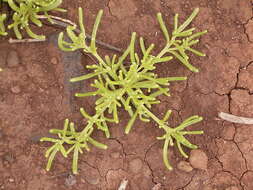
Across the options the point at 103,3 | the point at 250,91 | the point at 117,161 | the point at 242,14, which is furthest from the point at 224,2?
the point at 117,161

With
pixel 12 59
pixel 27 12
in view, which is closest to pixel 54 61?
pixel 12 59

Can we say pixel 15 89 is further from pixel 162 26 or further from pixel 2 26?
pixel 162 26

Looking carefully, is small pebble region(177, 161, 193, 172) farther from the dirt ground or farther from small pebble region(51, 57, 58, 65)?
small pebble region(51, 57, 58, 65)

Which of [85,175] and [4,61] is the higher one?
[4,61]

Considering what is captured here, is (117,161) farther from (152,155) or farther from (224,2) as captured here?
(224,2)

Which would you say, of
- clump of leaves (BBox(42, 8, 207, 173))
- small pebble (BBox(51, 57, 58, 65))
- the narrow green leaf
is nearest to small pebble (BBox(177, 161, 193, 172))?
clump of leaves (BBox(42, 8, 207, 173))
